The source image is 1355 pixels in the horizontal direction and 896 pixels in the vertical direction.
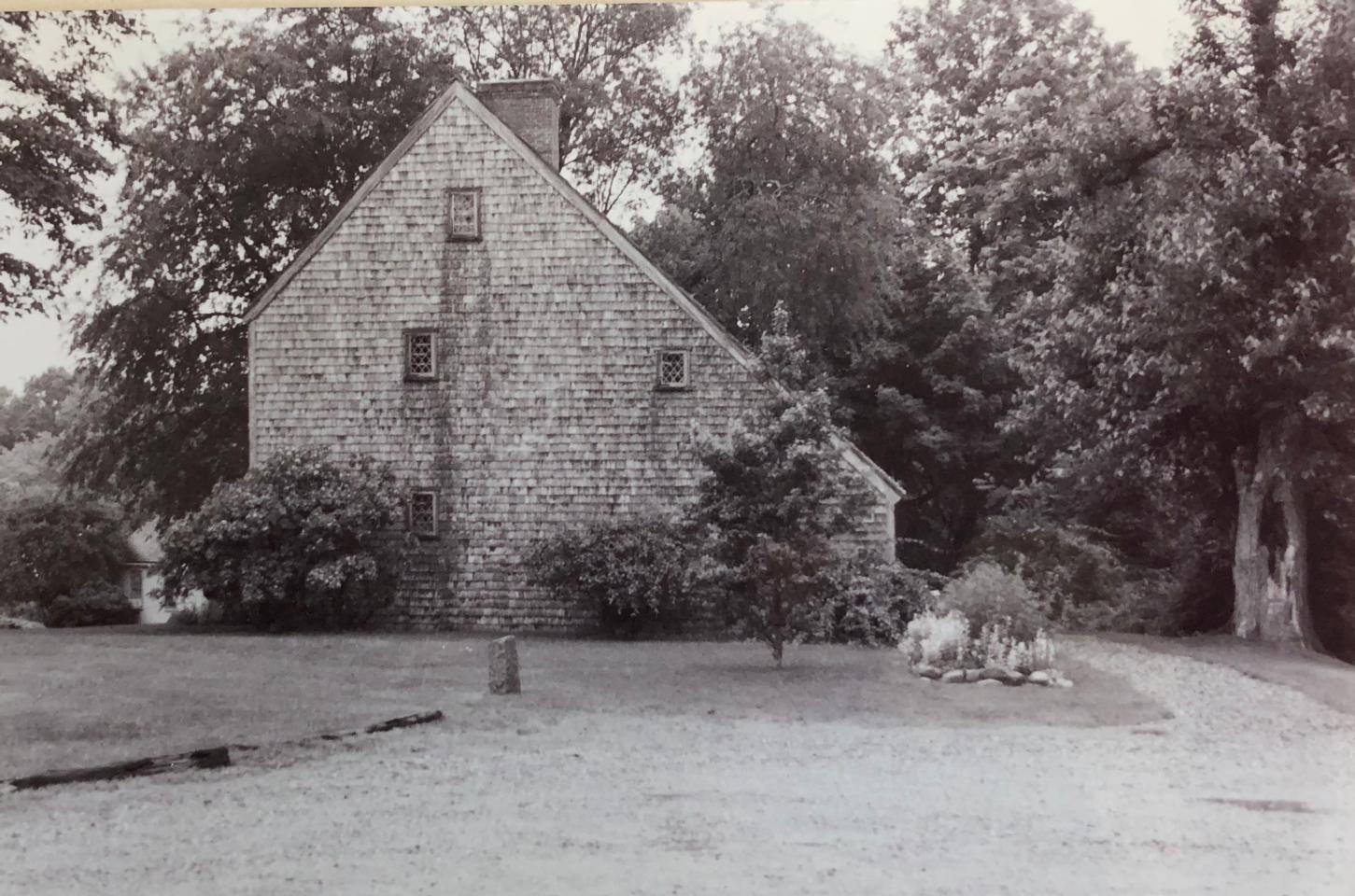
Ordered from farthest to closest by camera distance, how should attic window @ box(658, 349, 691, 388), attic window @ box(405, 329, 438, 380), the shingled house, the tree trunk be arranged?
attic window @ box(658, 349, 691, 388) → attic window @ box(405, 329, 438, 380) → the shingled house → the tree trunk

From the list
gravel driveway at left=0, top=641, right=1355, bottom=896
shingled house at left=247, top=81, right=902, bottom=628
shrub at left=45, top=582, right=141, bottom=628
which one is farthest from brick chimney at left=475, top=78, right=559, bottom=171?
gravel driveway at left=0, top=641, right=1355, bottom=896

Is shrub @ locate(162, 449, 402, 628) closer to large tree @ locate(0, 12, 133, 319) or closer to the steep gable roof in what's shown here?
the steep gable roof

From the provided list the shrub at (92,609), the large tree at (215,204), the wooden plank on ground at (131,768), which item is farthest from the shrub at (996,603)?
the shrub at (92,609)

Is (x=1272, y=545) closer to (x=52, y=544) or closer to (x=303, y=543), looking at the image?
(x=52, y=544)

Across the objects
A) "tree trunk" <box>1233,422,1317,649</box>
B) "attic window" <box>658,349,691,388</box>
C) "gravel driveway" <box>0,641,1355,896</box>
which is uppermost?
"attic window" <box>658,349,691,388</box>

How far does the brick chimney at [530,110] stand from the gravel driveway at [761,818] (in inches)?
180

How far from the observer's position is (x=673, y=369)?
36.1 ft

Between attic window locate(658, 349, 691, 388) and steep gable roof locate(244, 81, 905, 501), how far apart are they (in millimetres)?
323

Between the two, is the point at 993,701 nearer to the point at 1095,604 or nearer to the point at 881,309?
the point at 1095,604

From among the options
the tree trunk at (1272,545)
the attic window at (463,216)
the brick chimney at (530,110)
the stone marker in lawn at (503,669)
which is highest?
the brick chimney at (530,110)

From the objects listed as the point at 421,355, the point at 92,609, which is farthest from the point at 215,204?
the point at 421,355

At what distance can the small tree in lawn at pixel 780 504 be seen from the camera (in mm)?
8453

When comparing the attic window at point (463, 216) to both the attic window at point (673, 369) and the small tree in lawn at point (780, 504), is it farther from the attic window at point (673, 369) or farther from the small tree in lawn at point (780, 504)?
the small tree in lawn at point (780, 504)

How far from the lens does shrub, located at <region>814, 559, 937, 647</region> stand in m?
8.48
